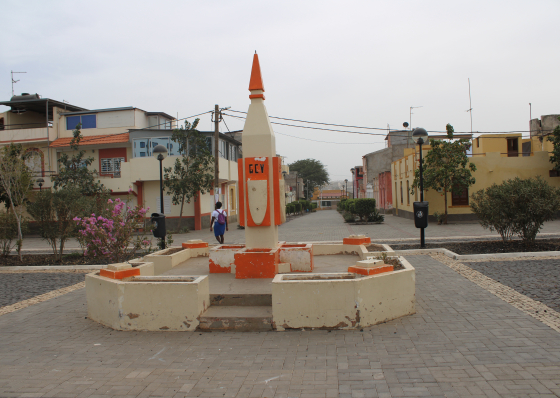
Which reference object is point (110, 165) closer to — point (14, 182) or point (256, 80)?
point (14, 182)

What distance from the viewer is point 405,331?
195 inches

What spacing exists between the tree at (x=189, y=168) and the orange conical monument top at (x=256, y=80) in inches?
600

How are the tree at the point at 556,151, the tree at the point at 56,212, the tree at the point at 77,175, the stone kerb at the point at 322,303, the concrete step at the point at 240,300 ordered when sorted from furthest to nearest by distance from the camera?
1. the tree at the point at 77,175
2. the tree at the point at 556,151
3. the tree at the point at 56,212
4. the concrete step at the point at 240,300
5. the stone kerb at the point at 322,303

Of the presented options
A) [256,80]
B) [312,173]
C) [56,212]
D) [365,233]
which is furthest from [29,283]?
[312,173]

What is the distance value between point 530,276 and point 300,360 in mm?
5704

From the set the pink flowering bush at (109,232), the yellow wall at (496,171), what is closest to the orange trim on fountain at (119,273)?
the pink flowering bush at (109,232)

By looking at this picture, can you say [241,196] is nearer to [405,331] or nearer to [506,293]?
[405,331]

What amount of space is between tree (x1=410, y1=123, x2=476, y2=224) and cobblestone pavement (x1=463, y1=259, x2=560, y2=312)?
1218 cm

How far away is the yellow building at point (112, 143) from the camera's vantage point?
24.1 m

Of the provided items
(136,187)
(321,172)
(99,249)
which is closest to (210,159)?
(136,187)

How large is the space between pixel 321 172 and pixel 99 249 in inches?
3128

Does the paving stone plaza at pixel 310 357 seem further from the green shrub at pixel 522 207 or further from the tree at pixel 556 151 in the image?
the tree at pixel 556 151

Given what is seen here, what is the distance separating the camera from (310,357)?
4258 millimetres

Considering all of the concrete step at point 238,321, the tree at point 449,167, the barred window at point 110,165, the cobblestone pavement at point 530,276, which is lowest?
the cobblestone pavement at point 530,276
